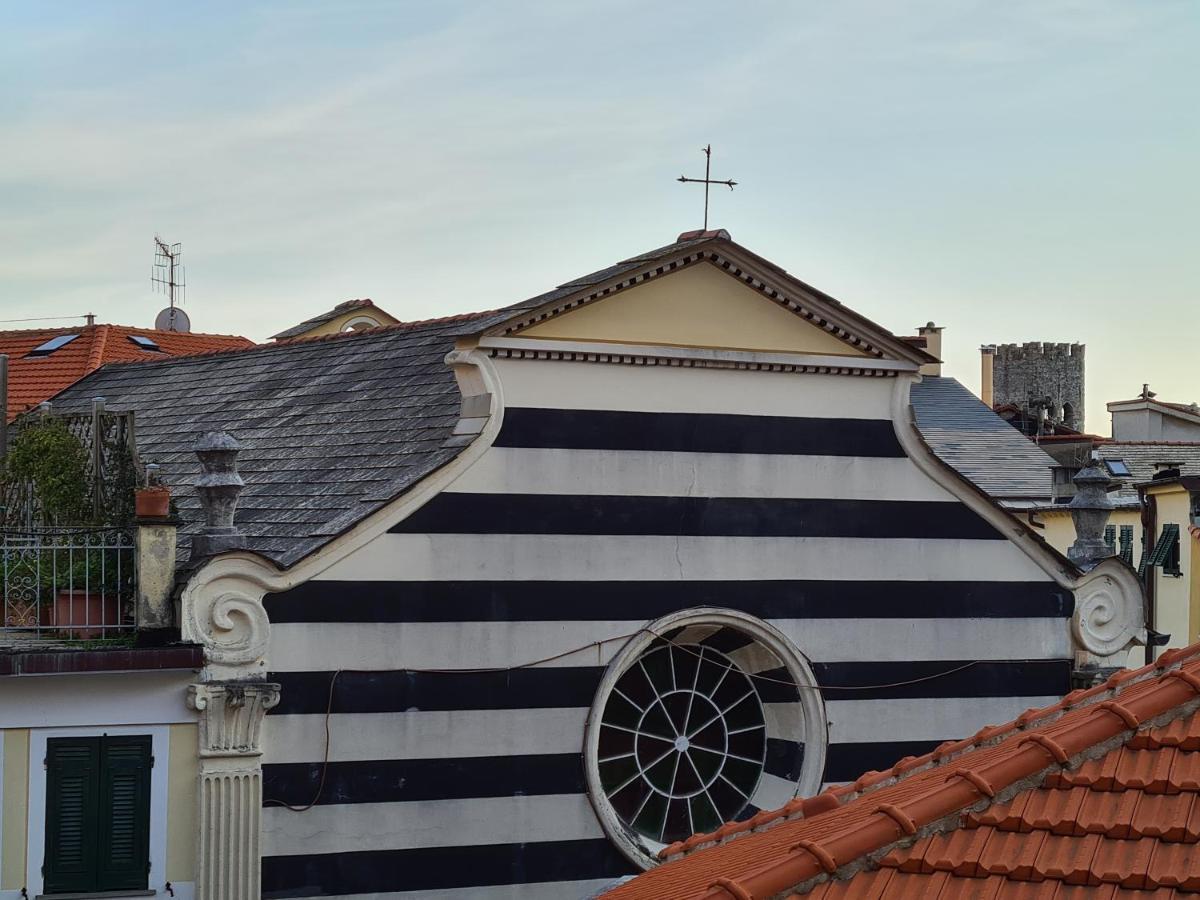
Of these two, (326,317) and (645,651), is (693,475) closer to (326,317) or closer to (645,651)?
(645,651)

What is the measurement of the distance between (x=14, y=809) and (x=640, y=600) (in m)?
5.98

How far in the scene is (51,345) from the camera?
124 ft

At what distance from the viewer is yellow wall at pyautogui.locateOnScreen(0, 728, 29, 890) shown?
14867mm

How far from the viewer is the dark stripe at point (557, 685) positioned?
1567cm

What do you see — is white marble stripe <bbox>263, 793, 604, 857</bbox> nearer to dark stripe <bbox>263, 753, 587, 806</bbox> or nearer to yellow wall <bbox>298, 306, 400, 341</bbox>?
dark stripe <bbox>263, 753, 587, 806</bbox>

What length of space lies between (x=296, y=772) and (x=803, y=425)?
20.2ft

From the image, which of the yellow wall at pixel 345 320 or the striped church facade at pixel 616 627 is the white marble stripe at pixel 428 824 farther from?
the yellow wall at pixel 345 320

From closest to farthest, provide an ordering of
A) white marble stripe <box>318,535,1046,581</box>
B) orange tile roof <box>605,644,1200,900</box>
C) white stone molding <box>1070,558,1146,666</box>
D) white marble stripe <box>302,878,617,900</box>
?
1. orange tile roof <box>605,644,1200,900</box>
2. white marble stripe <box>302,878,617,900</box>
3. white marble stripe <box>318,535,1046,581</box>
4. white stone molding <box>1070,558,1146,666</box>

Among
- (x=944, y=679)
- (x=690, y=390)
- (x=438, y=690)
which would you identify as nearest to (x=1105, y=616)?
(x=944, y=679)

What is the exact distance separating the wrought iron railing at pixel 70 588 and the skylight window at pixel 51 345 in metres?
22.1

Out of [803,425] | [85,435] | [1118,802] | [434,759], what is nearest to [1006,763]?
[1118,802]

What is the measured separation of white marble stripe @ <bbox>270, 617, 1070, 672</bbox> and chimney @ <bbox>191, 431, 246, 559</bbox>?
0.90 m

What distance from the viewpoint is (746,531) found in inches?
689

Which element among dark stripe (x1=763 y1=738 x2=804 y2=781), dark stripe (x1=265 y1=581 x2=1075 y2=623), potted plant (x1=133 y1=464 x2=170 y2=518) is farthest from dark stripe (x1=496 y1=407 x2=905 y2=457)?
potted plant (x1=133 y1=464 x2=170 y2=518)
